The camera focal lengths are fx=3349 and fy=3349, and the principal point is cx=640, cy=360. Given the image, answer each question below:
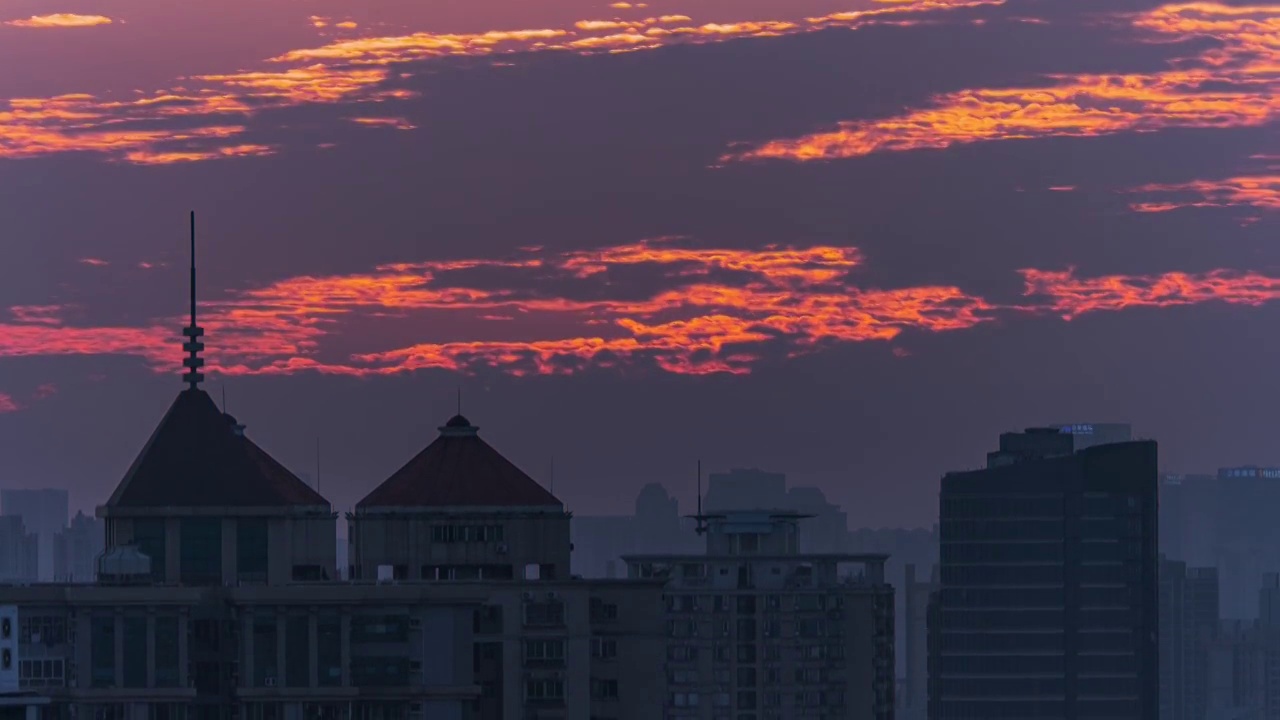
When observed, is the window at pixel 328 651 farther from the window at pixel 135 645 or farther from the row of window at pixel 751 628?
the row of window at pixel 751 628

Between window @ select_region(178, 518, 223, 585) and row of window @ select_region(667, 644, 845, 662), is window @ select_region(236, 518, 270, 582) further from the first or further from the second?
row of window @ select_region(667, 644, 845, 662)

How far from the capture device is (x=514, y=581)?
5906 inches

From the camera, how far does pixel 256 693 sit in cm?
14012

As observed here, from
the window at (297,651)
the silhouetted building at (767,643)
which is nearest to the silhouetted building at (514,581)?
the window at (297,651)

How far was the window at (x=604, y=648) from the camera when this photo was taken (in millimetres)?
153000

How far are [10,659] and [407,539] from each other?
169 ft

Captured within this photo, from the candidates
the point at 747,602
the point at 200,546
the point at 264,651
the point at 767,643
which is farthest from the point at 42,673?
the point at 767,643

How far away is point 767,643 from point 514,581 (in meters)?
43.3

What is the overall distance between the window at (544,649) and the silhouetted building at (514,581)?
45mm

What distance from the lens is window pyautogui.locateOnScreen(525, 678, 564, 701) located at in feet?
488

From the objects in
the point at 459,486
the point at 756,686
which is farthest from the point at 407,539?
the point at 756,686

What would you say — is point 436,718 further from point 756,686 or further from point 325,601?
point 756,686

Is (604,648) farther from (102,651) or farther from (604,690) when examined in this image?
(102,651)

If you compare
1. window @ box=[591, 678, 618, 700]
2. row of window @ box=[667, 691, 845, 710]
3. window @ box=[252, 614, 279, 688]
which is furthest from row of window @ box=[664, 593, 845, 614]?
window @ box=[252, 614, 279, 688]
